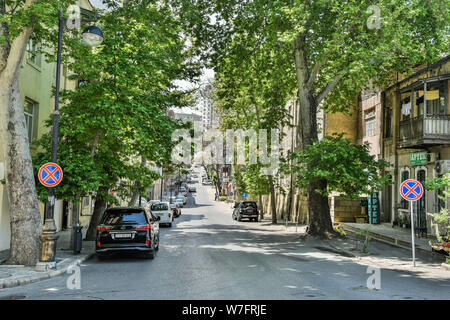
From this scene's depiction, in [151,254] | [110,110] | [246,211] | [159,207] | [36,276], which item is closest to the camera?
[36,276]

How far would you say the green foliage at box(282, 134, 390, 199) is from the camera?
57.3 feet

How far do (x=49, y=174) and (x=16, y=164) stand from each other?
0.89 m

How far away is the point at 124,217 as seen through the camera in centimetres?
1313

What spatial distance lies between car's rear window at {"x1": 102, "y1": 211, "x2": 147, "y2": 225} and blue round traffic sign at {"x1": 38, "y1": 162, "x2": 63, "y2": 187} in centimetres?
220

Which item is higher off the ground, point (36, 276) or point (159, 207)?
point (159, 207)

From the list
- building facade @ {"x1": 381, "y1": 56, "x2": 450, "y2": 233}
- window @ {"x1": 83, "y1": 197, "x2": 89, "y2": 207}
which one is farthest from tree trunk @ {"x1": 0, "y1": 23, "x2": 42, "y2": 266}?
window @ {"x1": 83, "y1": 197, "x2": 89, "y2": 207}

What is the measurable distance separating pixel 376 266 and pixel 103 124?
31.9 feet

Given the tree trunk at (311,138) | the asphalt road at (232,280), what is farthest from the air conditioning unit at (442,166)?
the asphalt road at (232,280)

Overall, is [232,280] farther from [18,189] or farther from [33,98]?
[33,98]

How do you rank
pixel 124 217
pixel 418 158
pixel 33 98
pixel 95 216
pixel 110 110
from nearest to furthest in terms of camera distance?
pixel 124 217 → pixel 110 110 → pixel 33 98 → pixel 95 216 → pixel 418 158

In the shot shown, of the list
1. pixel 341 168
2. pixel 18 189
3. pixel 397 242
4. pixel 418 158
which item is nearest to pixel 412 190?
pixel 341 168

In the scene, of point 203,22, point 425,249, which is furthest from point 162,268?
point 203,22

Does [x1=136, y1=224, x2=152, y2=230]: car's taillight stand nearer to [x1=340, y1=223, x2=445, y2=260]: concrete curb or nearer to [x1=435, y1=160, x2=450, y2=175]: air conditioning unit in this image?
[x1=340, y1=223, x2=445, y2=260]: concrete curb
